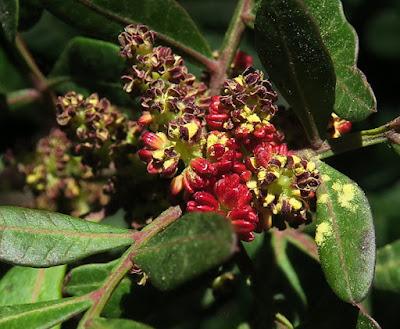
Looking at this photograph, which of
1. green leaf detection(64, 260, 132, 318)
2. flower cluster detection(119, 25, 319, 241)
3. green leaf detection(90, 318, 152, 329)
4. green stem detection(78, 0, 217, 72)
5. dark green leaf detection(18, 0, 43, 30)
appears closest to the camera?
green leaf detection(90, 318, 152, 329)

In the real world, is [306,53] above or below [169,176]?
above

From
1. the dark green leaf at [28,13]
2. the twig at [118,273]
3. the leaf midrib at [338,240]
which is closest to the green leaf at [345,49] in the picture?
the leaf midrib at [338,240]

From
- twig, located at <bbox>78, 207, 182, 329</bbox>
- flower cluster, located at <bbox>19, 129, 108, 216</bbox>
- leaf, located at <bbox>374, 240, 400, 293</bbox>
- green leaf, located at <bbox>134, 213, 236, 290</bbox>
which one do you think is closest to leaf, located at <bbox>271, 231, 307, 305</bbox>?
leaf, located at <bbox>374, 240, 400, 293</bbox>

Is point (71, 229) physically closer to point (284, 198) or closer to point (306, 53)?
point (284, 198)

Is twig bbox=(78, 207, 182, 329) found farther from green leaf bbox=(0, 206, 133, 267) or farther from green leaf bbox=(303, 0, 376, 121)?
green leaf bbox=(303, 0, 376, 121)

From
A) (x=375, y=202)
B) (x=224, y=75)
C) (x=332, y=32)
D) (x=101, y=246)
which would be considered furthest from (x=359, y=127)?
(x=101, y=246)

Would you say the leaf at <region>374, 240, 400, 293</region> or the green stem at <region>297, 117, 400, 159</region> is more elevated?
the green stem at <region>297, 117, 400, 159</region>

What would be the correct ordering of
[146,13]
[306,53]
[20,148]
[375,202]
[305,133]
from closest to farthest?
[306,53] < [305,133] < [146,13] < [20,148] < [375,202]
